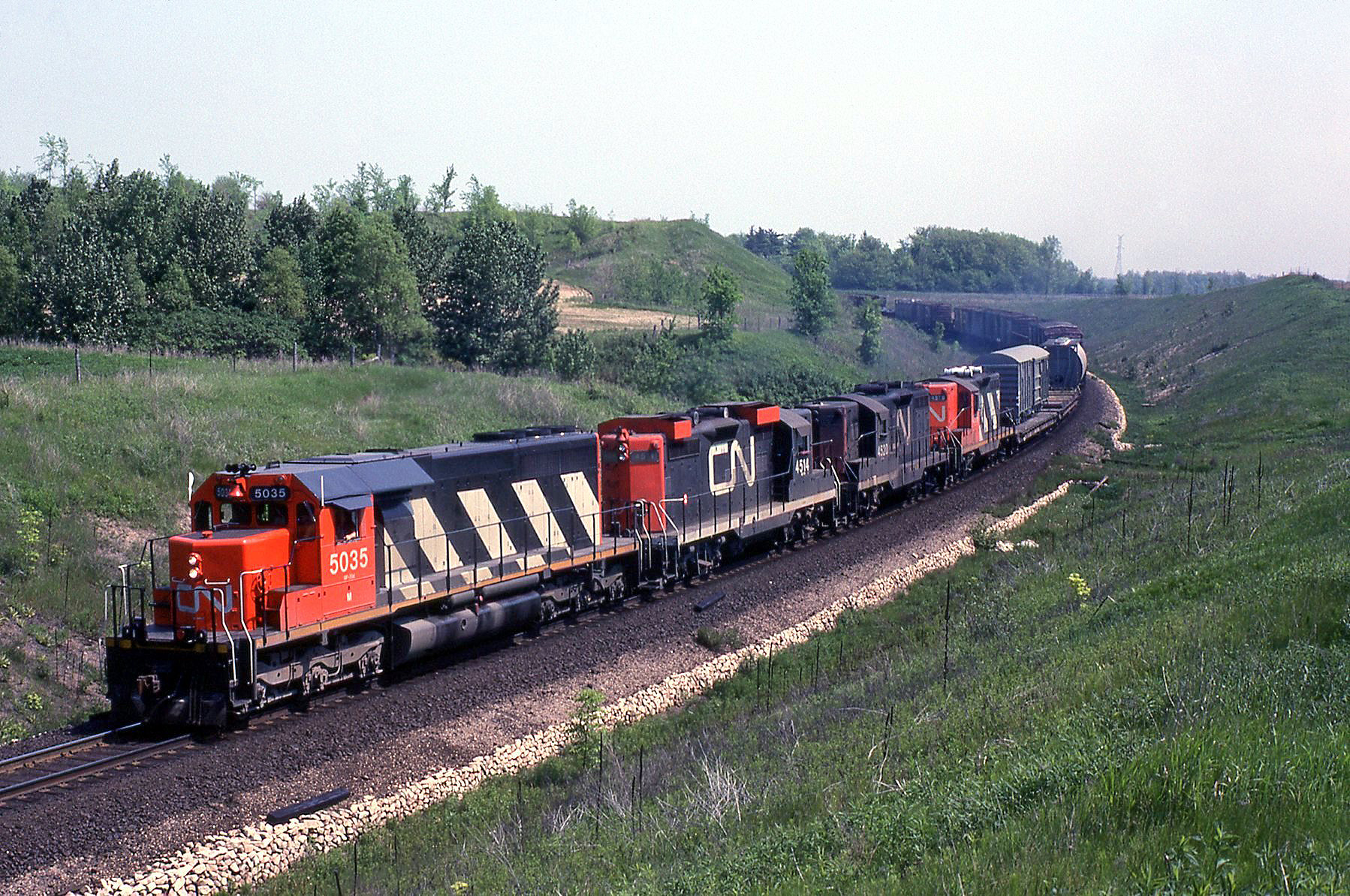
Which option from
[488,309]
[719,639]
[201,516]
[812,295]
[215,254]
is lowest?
[719,639]

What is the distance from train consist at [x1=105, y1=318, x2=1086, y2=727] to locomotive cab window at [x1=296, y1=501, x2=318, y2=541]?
0.02 m

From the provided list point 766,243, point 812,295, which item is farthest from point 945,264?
point 812,295

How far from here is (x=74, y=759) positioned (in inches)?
465

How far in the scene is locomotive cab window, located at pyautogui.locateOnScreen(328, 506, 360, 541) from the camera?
13.6m

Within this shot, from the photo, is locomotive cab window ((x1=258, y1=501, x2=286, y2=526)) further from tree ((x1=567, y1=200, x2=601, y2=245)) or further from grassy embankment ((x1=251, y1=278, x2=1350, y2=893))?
tree ((x1=567, y1=200, x2=601, y2=245))

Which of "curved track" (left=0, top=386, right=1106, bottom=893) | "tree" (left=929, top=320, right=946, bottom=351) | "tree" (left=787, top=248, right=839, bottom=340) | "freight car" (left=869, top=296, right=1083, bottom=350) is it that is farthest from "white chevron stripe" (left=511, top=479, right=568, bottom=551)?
"tree" (left=929, top=320, right=946, bottom=351)

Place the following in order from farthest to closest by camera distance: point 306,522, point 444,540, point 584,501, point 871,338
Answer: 1. point 871,338
2. point 584,501
3. point 444,540
4. point 306,522

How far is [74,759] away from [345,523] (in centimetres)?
391

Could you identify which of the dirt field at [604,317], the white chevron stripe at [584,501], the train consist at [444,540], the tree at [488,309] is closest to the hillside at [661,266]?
the dirt field at [604,317]

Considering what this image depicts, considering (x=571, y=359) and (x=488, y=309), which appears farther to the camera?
(x=571, y=359)

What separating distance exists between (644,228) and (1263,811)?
377 ft

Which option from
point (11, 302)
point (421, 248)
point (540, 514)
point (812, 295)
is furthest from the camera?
point (812, 295)

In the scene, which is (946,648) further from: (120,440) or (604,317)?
(604,317)

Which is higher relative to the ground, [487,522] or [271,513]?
[271,513]
